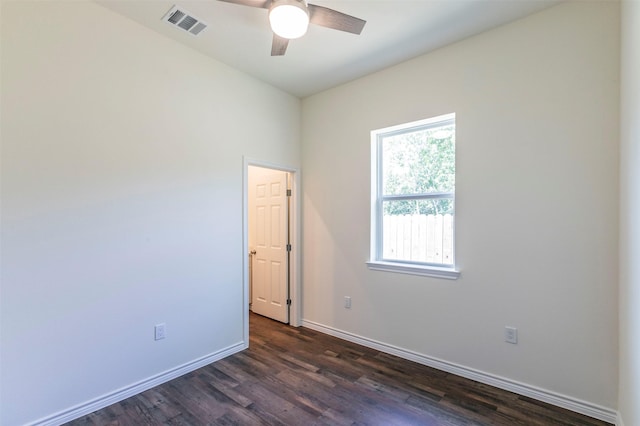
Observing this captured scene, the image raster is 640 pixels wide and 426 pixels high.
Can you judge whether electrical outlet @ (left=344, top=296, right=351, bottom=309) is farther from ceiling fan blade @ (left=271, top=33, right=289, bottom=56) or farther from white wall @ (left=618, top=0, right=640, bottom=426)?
ceiling fan blade @ (left=271, top=33, right=289, bottom=56)

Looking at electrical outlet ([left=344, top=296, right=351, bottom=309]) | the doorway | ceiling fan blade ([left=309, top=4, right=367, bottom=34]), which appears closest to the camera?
ceiling fan blade ([left=309, top=4, right=367, bottom=34])

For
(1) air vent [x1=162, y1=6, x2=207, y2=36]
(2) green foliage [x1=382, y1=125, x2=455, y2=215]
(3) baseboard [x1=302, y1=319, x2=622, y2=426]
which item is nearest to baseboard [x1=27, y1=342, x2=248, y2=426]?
(3) baseboard [x1=302, y1=319, x2=622, y2=426]

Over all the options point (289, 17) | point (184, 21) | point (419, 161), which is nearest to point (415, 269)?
point (419, 161)

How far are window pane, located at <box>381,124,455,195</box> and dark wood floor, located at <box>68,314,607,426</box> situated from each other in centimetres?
174

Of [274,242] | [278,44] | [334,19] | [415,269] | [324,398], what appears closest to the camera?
[334,19]

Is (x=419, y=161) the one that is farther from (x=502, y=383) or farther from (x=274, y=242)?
(x=274, y=242)

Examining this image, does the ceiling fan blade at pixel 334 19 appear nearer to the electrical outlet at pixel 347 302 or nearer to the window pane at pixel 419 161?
the window pane at pixel 419 161

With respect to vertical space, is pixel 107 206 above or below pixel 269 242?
above

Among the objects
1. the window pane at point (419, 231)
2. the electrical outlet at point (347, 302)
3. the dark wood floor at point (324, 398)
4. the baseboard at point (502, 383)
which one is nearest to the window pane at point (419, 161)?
the window pane at point (419, 231)

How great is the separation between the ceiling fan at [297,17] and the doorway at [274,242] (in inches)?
71.6

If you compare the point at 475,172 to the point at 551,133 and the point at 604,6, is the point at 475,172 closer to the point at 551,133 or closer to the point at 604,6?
the point at 551,133

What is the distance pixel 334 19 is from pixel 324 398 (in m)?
2.77

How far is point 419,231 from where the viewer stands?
3.05 m

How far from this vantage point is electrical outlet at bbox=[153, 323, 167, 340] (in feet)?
8.43
